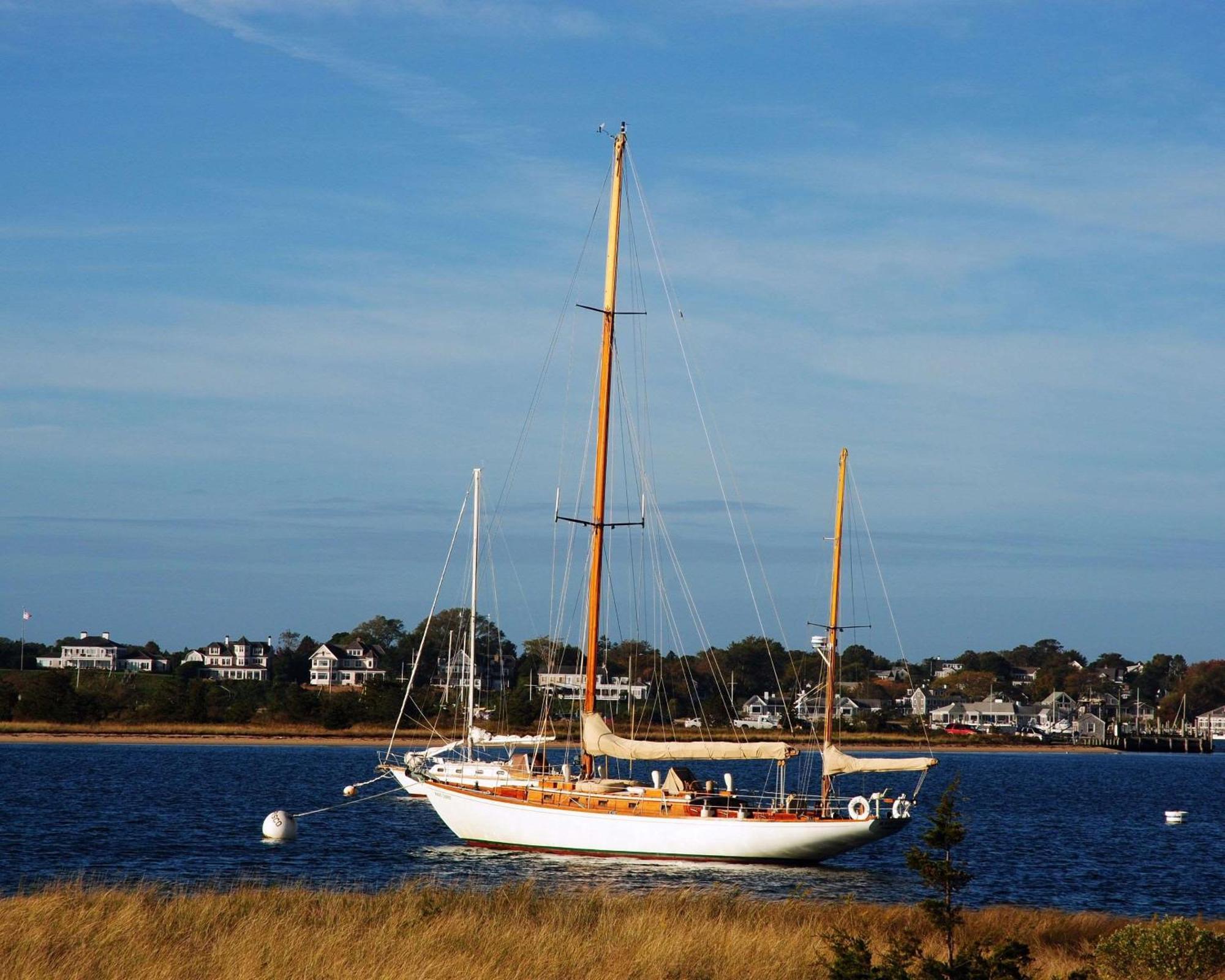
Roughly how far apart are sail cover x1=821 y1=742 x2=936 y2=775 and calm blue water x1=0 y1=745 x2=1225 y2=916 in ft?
9.94

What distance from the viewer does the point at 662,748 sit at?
4259 centimetres

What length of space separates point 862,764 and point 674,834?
315 inches

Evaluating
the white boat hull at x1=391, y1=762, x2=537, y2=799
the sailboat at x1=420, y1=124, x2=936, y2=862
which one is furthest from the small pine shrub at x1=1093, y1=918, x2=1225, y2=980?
the white boat hull at x1=391, y1=762, x2=537, y2=799

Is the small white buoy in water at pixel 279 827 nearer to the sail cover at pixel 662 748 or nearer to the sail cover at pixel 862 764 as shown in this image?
the sail cover at pixel 662 748

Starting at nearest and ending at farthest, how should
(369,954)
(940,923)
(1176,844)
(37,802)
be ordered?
(940,923), (369,954), (1176,844), (37,802)

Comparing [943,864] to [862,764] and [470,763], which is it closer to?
[862,764]

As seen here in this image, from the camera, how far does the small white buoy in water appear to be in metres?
51.0

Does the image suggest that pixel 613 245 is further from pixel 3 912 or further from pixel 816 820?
pixel 3 912

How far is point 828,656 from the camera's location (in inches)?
2109

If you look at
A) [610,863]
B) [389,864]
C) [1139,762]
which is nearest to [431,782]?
[389,864]

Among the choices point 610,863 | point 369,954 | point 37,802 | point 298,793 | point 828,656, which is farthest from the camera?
point 298,793

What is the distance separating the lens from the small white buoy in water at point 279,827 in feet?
167

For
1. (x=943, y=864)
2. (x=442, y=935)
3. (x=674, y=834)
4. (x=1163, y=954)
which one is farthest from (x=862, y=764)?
(x=943, y=864)

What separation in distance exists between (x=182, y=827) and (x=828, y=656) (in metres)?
24.9
